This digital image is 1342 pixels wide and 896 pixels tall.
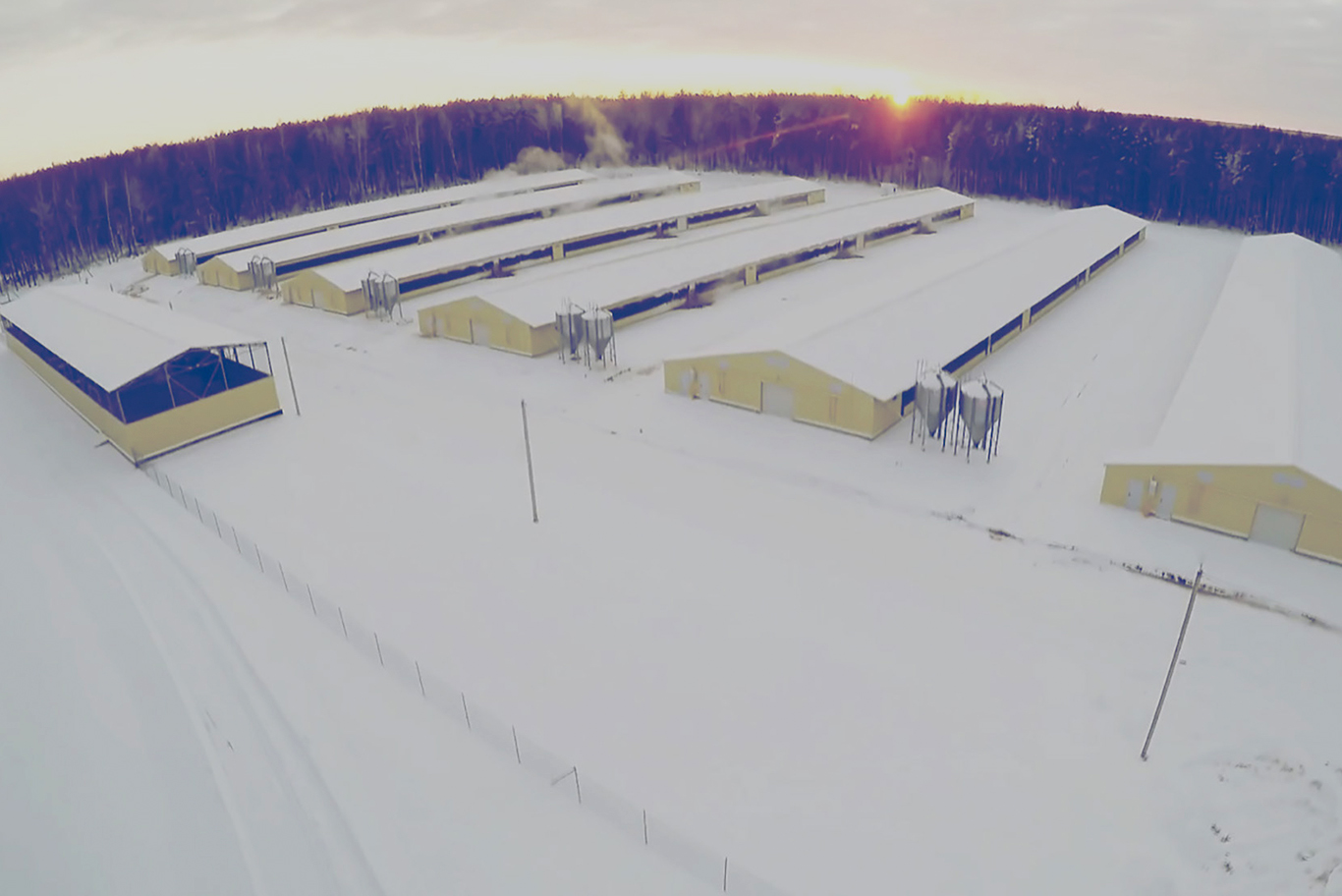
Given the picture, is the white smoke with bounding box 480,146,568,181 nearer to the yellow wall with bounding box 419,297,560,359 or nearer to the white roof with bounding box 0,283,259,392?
the yellow wall with bounding box 419,297,560,359

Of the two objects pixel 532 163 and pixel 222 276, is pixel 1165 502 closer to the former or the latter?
pixel 222 276

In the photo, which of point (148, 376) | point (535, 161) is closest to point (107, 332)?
point (148, 376)

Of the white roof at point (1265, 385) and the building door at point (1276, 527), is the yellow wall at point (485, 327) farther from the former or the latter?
the building door at point (1276, 527)

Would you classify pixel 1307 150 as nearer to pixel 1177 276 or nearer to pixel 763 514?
pixel 1177 276

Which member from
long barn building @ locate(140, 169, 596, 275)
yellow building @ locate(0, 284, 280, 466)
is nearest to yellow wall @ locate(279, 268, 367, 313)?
yellow building @ locate(0, 284, 280, 466)

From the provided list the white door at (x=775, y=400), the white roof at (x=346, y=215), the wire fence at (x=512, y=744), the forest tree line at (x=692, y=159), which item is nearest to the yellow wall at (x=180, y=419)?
the wire fence at (x=512, y=744)

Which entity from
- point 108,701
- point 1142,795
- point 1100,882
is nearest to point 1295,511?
point 1142,795
